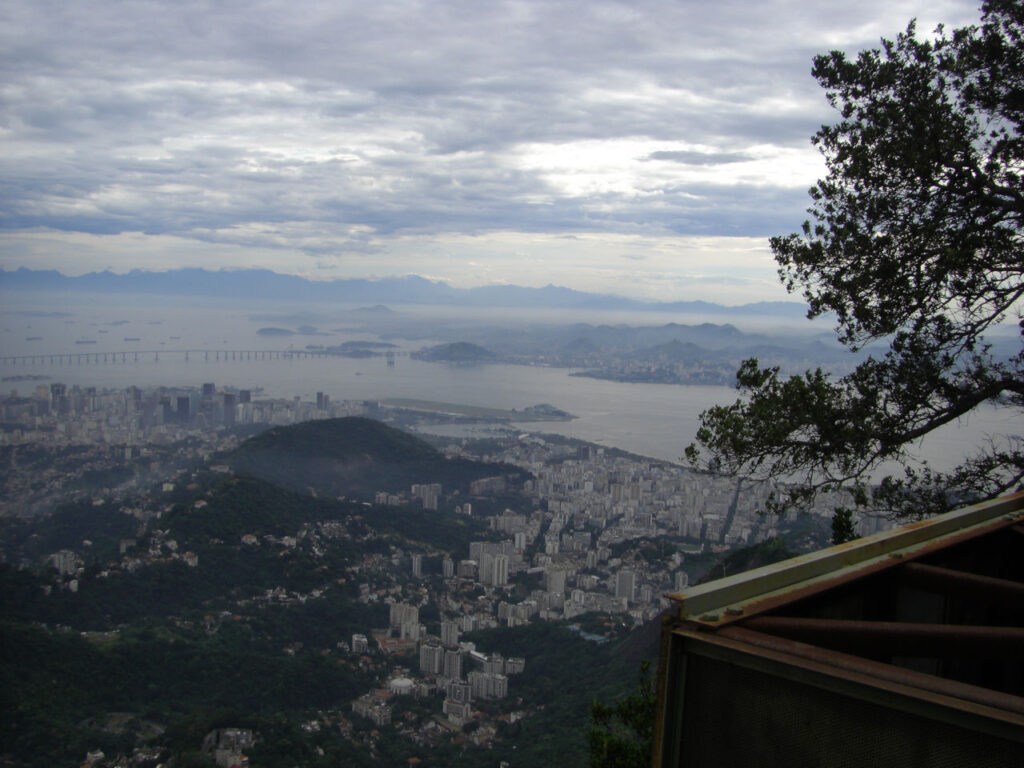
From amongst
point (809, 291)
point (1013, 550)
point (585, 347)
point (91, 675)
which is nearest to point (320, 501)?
point (91, 675)

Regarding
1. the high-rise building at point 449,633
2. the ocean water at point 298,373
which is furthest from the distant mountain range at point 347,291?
the high-rise building at point 449,633

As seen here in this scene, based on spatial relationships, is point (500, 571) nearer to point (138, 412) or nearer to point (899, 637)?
point (899, 637)

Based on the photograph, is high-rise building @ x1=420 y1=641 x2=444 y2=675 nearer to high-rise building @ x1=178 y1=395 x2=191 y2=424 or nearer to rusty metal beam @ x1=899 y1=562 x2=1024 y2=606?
rusty metal beam @ x1=899 y1=562 x2=1024 y2=606

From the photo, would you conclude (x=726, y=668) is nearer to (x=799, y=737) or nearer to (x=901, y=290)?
(x=799, y=737)

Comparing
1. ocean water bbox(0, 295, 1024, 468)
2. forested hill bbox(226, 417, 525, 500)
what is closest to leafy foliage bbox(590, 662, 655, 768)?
ocean water bbox(0, 295, 1024, 468)

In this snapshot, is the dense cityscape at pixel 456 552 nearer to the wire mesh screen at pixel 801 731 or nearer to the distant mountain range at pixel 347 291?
the wire mesh screen at pixel 801 731
